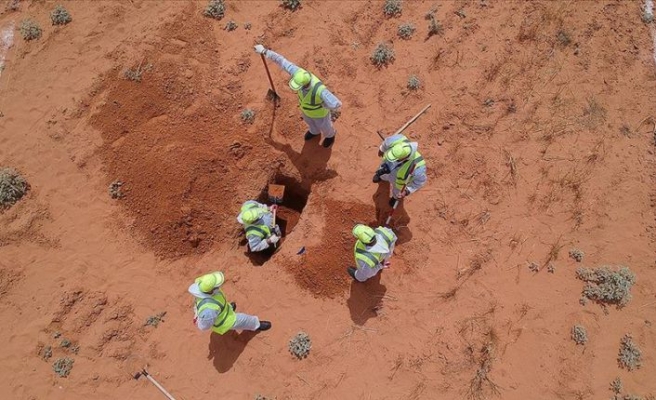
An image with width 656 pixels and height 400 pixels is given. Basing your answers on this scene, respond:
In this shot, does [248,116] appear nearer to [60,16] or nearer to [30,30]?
[60,16]

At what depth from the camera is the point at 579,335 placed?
7969 millimetres

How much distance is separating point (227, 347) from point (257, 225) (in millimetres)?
2396

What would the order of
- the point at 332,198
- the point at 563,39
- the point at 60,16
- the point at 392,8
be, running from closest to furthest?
the point at 332,198 → the point at 563,39 → the point at 392,8 → the point at 60,16

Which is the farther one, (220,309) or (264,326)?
(264,326)

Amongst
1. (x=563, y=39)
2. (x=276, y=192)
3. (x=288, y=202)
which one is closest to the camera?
(x=276, y=192)

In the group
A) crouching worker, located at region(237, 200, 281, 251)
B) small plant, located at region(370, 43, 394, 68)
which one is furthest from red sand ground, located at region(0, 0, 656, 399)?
crouching worker, located at region(237, 200, 281, 251)

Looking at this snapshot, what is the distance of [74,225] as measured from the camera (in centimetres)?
909

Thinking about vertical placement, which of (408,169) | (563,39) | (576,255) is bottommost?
(576,255)

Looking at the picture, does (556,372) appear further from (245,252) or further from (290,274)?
(245,252)

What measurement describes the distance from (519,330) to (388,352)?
97.8 inches

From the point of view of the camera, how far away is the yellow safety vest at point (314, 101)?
787 cm

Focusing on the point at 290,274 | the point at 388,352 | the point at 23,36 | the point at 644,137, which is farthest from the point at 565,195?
the point at 23,36

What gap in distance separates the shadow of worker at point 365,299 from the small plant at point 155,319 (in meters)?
Answer: 3.62

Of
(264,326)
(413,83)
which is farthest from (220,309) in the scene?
(413,83)
